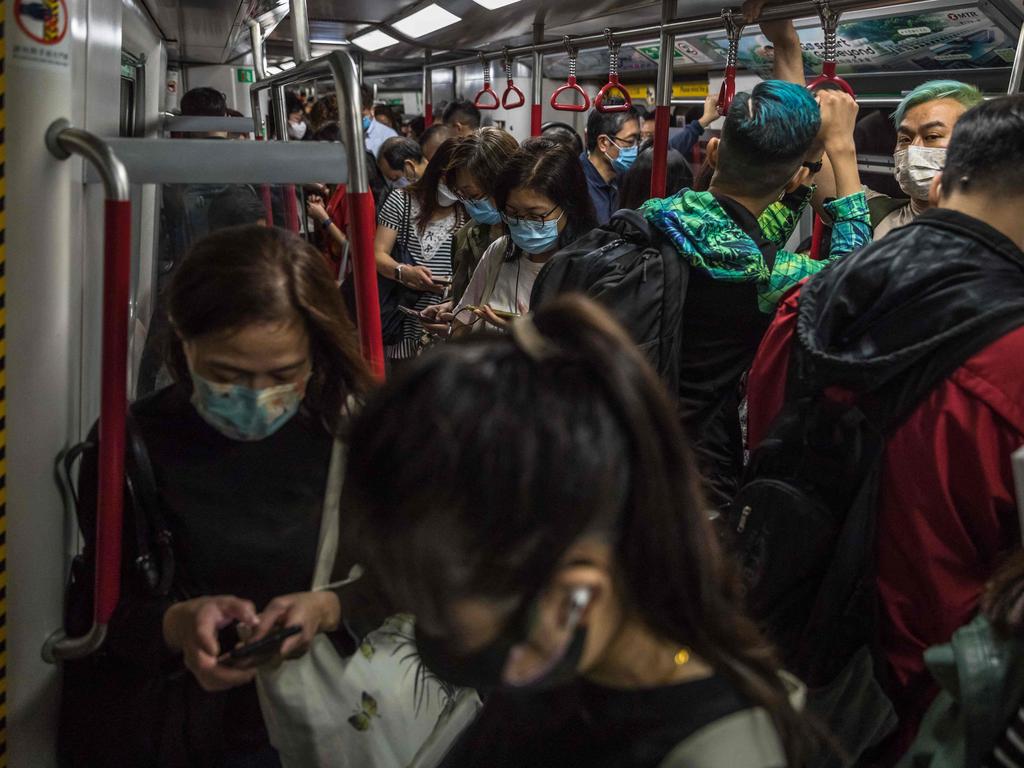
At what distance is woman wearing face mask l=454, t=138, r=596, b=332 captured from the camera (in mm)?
2742

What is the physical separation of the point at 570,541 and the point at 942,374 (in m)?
1.02

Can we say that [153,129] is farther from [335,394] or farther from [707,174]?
[335,394]

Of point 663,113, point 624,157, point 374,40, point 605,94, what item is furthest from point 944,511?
point 374,40

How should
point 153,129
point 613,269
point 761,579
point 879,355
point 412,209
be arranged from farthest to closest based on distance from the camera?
point 412,209 < point 153,129 < point 613,269 < point 761,579 < point 879,355

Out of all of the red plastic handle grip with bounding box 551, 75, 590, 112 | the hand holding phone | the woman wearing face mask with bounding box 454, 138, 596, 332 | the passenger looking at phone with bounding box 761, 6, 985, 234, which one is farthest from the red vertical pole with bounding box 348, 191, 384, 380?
the red plastic handle grip with bounding box 551, 75, 590, 112

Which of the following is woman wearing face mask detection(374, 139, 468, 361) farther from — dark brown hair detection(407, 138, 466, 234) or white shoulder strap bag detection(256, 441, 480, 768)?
white shoulder strap bag detection(256, 441, 480, 768)

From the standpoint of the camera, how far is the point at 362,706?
1263 millimetres

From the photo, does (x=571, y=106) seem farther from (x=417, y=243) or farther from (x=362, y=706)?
(x=362, y=706)

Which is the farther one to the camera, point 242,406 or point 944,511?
point 944,511

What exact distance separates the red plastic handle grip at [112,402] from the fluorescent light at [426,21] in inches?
179

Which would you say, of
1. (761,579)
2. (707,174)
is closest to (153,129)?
(707,174)

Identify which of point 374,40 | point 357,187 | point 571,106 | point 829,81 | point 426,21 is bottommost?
point 357,187

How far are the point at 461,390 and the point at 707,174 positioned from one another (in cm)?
255

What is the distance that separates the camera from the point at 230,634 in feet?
4.42
